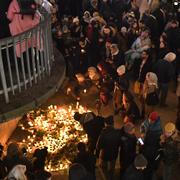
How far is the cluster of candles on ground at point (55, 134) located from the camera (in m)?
11.6

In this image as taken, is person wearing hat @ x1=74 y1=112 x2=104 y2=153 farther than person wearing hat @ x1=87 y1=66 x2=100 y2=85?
No

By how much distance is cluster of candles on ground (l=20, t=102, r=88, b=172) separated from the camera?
37.9 feet

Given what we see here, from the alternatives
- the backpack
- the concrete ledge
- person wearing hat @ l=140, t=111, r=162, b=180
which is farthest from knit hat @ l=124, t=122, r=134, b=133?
the backpack

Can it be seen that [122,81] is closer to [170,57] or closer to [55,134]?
Answer: [170,57]

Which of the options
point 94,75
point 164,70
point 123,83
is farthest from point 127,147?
point 94,75

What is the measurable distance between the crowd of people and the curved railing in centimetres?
106

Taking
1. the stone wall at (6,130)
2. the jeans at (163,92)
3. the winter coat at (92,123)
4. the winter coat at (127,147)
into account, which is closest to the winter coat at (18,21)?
the winter coat at (92,123)

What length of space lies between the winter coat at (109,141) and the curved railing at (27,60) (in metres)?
1.89

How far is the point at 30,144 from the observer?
1204 cm

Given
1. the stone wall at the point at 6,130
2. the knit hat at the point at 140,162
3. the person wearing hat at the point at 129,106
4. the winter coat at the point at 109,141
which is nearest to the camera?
the knit hat at the point at 140,162

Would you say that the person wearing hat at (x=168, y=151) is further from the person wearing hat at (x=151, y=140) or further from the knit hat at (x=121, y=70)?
the knit hat at (x=121, y=70)

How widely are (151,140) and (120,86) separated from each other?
2.58 metres

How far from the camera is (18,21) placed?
9547 millimetres

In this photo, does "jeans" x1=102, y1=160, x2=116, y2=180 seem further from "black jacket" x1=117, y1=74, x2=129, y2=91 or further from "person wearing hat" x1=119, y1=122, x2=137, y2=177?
"black jacket" x1=117, y1=74, x2=129, y2=91
